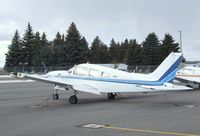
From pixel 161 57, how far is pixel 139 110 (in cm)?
8617

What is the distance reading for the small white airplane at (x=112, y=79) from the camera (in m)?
19.8

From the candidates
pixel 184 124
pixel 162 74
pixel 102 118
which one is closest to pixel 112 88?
pixel 162 74

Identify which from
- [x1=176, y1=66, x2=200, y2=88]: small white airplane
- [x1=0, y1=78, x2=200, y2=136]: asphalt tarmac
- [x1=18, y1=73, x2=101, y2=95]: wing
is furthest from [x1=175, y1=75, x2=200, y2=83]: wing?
[x1=0, y1=78, x2=200, y2=136]: asphalt tarmac

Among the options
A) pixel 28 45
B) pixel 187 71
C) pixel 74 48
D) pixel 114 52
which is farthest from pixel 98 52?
pixel 187 71

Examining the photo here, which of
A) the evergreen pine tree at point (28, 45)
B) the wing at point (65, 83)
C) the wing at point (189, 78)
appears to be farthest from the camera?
the evergreen pine tree at point (28, 45)

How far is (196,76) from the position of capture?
33.5 metres

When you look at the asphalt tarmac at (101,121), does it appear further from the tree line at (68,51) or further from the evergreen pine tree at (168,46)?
the evergreen pine tree at (168,46)

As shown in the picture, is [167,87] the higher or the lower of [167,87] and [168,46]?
the lower

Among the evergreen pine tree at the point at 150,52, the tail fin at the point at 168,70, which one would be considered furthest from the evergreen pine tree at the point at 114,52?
the tail fin at the point at 168,70

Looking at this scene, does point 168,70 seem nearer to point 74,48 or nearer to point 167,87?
point 167,87

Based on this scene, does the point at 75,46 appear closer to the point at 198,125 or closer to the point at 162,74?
the point at 162,74

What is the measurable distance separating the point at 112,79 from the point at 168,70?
9.50 ft

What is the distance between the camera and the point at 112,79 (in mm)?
21094

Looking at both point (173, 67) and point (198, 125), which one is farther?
point (173, 67)
